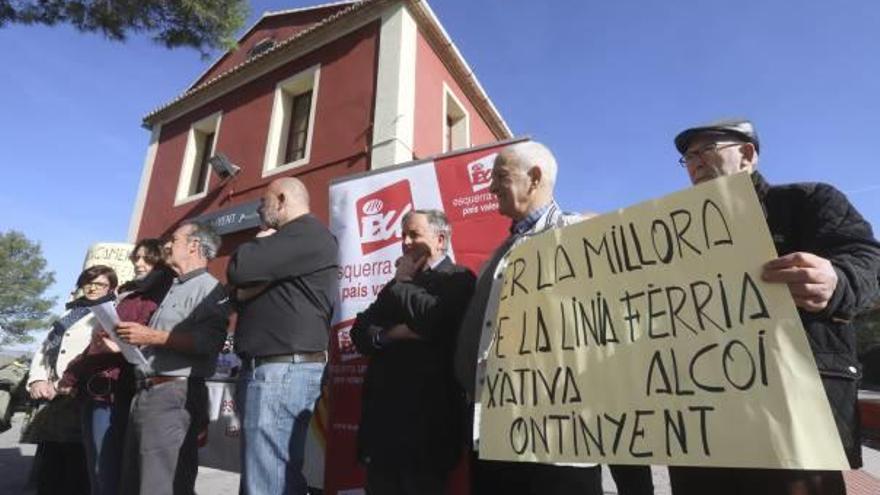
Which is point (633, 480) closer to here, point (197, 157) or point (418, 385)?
point (418, 385)

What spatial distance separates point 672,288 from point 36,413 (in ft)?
14.3

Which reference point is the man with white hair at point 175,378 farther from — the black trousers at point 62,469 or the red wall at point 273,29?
the red wall at point 273,29

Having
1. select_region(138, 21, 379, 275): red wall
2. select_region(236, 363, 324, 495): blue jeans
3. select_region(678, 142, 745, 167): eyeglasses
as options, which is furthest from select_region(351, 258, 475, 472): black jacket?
select_region(138, 21, 379, 275): red wall

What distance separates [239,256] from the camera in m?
2.33

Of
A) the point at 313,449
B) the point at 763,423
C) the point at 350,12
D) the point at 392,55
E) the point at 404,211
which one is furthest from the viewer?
the point at 350,12

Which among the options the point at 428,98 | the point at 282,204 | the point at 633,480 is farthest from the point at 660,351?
the point at 428,98

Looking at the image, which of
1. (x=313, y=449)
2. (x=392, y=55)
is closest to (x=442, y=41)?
(x=392, y=55)

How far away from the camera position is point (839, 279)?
1.25 metres

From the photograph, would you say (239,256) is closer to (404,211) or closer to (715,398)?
(404,211)

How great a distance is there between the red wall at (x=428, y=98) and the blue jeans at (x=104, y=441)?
6091 millimetres

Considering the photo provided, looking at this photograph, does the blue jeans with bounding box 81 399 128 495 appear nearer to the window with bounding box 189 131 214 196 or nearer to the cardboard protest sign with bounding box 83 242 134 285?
the cardboard protest sign with bounding box 83 242 134 285

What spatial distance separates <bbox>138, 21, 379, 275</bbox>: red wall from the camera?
8.69m

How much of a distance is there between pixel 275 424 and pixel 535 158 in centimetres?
153

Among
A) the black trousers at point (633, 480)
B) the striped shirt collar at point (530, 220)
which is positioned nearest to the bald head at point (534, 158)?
the striped shirt collar at point (530, 220)
